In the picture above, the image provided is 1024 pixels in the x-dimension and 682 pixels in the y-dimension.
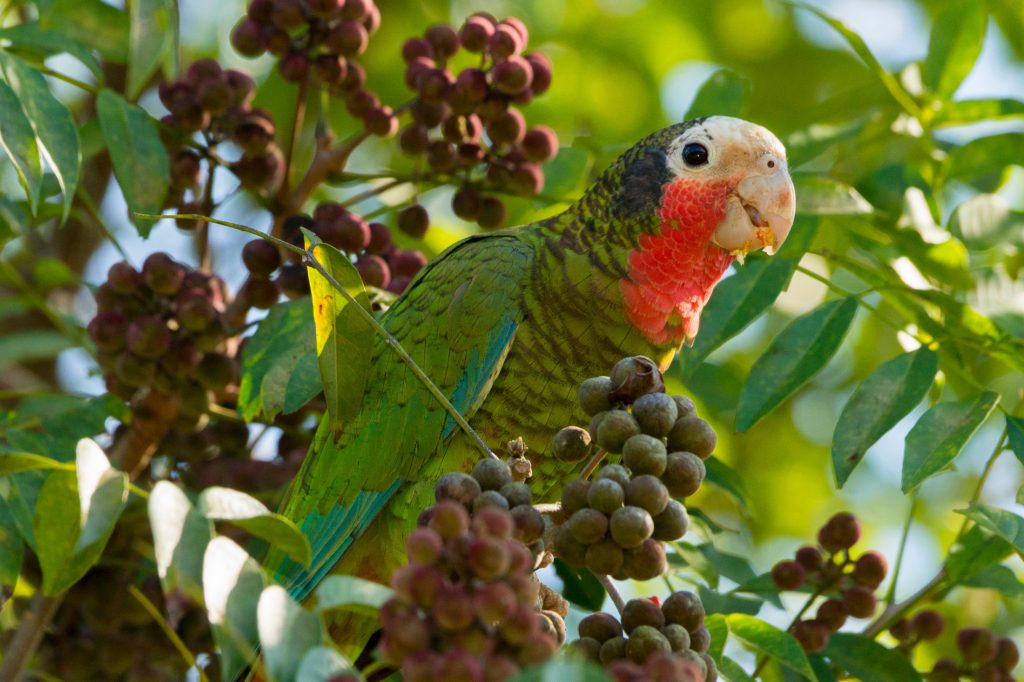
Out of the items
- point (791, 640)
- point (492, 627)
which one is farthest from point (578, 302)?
point (492, 627)

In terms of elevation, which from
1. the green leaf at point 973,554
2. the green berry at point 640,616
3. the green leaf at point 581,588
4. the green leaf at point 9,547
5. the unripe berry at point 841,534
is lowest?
the green leaf at point 9,547

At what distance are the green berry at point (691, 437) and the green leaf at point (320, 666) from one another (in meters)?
0.57

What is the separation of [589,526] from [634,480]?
0.28 ft

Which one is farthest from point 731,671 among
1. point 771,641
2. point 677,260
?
point 677,260

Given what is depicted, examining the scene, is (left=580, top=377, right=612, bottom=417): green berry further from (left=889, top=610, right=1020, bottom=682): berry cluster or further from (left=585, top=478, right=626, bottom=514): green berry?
(left=889, top=610, right=1020, bottom=682): berry cluster

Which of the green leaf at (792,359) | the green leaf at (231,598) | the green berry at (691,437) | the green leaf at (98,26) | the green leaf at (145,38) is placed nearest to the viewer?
the green leaf at (231,598)

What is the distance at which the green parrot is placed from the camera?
247 centimetres

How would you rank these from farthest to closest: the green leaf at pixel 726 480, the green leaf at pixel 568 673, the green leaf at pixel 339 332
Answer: the green leaf at pixel 726 480
the green leaf at pixel 339 332
the green leaf at pixel 568 673

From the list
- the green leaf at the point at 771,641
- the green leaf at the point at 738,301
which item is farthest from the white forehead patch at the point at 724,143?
the green leaf at the point at 771,641

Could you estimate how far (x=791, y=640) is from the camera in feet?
6.70

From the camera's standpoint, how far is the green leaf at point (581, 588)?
2617 mm

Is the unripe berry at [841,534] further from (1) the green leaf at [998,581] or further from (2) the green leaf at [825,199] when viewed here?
(2) the green leaf at [825,199]

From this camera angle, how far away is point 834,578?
101 inches

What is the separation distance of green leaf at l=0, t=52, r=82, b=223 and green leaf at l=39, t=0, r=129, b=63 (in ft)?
2.00
